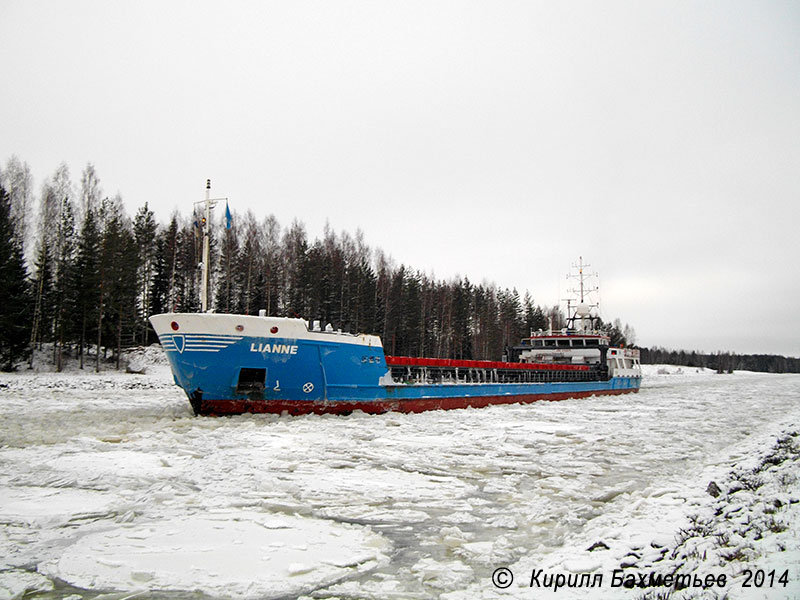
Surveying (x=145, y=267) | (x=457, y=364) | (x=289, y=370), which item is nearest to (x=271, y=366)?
(x=289, y=370)

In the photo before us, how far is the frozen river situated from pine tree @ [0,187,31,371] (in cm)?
1894

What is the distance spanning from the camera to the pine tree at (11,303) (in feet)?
82.0

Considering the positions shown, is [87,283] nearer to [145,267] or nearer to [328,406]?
[145,267]

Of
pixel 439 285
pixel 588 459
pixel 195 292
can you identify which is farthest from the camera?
pixel 439 285

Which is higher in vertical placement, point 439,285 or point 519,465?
point 439,285

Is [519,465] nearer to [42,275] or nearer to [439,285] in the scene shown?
[42,275]

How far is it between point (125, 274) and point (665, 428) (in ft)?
98.1

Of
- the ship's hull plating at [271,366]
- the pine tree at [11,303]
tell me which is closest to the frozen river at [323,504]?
the ship's hull plating at [271,366]

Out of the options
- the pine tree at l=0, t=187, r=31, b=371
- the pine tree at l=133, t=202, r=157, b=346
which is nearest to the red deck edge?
the pine tree at l=0, t=187, r=31, b=371

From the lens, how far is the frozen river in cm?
323

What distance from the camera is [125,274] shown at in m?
30.2

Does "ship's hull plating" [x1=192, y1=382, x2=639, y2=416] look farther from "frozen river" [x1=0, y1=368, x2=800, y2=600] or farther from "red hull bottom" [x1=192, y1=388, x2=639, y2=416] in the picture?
"frozen river" [x1=0, y1=368, x2=800, y2=600]

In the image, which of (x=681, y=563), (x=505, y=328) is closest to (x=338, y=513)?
(x=681, y=563)

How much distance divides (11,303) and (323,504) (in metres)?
28.3
